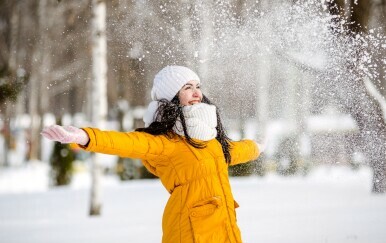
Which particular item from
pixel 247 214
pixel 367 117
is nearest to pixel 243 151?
pixel 367 117

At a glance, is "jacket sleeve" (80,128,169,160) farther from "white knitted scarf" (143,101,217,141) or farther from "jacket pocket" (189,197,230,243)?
"jacket pocket" (189,197,230,243)

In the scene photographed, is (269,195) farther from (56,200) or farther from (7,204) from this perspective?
(7,204)

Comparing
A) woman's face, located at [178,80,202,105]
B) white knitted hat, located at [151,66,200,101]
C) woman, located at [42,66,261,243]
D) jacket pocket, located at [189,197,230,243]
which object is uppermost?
white knitted hat, located at [151,66,200,101]

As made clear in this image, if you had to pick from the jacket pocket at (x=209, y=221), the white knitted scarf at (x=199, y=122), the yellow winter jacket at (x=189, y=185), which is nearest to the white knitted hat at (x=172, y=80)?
the white knitted scarf at (x=199, y=122)

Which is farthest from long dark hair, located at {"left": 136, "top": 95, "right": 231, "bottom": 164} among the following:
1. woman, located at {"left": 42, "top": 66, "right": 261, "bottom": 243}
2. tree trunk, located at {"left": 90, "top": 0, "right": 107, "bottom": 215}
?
tree trunk, located at {"left": 90, "top": 0, "right": 107, "bottom": 215}

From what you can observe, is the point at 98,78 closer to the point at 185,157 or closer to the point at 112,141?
the point at 185,157

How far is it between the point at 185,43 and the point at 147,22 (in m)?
0.45

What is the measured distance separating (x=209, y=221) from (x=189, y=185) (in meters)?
0.19

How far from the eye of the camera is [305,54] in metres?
5.17

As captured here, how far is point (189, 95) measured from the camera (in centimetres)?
279

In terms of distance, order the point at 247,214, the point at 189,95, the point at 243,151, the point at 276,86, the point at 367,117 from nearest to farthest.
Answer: the point at 189,95, the point at 243,151, the point at 367,117, the point at 247,214, the point at 276,86

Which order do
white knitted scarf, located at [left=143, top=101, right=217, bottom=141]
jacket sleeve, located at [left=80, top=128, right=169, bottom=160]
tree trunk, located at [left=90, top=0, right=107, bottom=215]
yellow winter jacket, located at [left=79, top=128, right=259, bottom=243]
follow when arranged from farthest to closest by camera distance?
tree trunk, located at [left=90, top=0, right=107, bottom=215] < white knitted scarf, located at [left=143, top=101, right=217, bottom=141] < yellow winter jacket, located at [left=79, top=128, right=259, bottom=243] < jacket sleeve, located at [left=80, top=128, right=169, bottom=160]

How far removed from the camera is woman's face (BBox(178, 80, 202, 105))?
2.78 metres

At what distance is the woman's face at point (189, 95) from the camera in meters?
2.78
